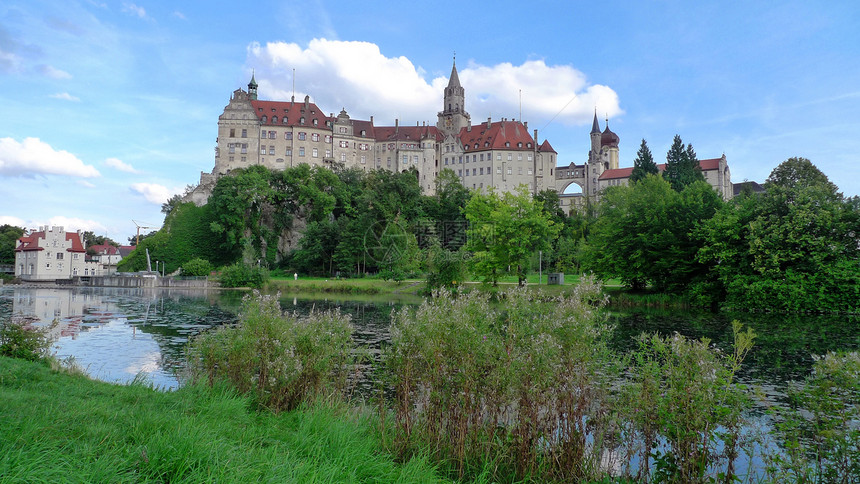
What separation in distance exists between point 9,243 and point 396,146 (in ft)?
241

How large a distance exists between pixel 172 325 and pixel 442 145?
9492 cm

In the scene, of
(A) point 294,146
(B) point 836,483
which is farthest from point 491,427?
(A) point 294,146

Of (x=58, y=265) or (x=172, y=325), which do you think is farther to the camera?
(x=58, y=265)

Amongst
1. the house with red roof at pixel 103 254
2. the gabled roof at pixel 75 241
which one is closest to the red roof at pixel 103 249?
the house with red roof at pixel 103 254

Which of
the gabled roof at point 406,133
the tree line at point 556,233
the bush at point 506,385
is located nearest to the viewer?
the bush at point 506,385

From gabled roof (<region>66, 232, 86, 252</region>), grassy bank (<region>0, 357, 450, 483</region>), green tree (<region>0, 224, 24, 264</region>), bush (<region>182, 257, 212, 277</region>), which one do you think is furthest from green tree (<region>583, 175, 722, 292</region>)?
green tree (<region>0, 224, 24, 264</region>)

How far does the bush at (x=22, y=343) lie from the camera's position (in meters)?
12.2

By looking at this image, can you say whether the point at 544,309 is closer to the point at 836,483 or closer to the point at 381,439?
the point at 381,439

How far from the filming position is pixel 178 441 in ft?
16.3

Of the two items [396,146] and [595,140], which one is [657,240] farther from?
[595,140]

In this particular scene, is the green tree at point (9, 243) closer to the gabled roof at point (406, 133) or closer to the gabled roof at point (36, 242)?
the gabled roof at point (36, 242)

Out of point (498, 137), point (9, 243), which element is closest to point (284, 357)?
point (498, 137)

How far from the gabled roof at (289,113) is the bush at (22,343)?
92.2 metres

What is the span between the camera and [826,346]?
20.4 meters
